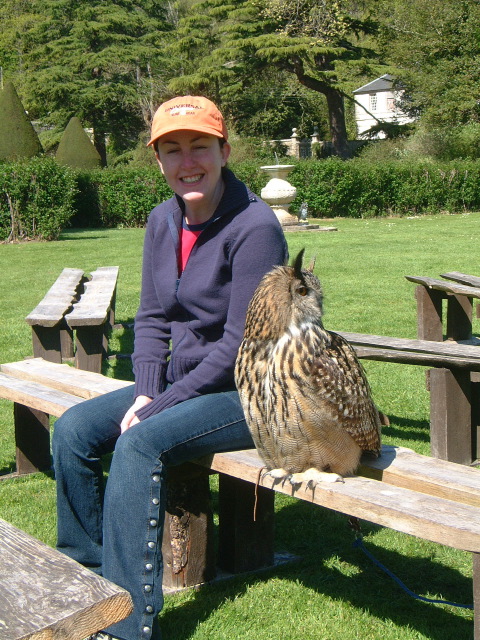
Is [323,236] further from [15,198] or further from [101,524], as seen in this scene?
[101,524]

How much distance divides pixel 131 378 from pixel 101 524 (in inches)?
157

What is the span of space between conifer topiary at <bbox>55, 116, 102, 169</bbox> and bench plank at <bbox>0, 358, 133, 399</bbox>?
28759 millimetres

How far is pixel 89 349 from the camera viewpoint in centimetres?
573

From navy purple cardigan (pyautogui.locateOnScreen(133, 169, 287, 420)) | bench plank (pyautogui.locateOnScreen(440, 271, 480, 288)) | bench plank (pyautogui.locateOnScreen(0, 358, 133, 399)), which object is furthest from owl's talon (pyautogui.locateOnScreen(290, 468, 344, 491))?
bench plank (pyautogui.locateOnScreen(440, 271, 480, 288))

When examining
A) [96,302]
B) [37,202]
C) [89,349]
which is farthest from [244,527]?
[37,202]

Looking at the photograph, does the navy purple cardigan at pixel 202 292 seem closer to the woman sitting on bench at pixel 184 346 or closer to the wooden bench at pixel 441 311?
the woman sitting on bench at pixel 184 346

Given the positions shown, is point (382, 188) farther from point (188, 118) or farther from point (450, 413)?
point (188, 118)

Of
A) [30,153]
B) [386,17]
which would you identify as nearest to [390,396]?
[30,153]

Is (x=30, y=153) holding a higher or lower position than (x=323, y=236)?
higher

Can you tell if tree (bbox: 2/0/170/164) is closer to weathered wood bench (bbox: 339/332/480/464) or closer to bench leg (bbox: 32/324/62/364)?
bench leg (bbox: 32/324/62/364)

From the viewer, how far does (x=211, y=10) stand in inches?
1651

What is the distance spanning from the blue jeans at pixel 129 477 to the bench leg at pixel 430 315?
429 centimetres

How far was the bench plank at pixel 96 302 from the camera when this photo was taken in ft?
18.2

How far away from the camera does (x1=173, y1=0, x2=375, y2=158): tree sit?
39656 millimetres
